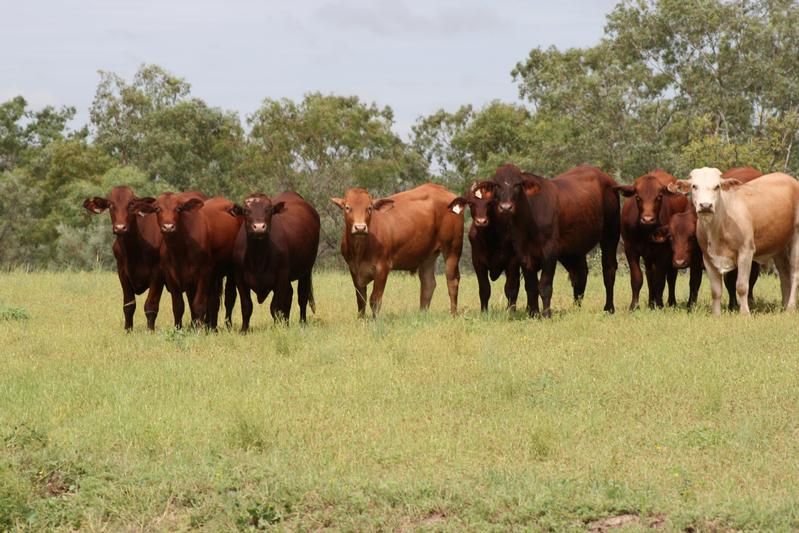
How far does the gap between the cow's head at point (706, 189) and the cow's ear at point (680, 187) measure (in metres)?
0.36

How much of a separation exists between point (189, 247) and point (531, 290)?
4433 mm

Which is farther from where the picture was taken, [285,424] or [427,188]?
[427,188]

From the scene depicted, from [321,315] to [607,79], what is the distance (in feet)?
77.6

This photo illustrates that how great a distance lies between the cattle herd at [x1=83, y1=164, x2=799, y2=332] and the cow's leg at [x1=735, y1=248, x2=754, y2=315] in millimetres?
17

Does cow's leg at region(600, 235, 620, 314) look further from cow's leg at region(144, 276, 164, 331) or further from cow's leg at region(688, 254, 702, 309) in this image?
cow's leg at region(144, 276, 164, 331)

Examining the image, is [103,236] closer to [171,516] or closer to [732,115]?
[732,115]

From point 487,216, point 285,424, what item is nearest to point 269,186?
point 487,216

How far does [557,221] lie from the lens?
603 inches

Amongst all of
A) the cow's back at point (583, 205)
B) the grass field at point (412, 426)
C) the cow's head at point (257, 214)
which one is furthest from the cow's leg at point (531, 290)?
the cow's head at point (257, 214)

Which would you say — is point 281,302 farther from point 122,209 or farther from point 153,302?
point 122,209

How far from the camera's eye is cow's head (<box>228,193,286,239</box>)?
46.6ft

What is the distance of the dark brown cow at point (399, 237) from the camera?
15.7 metres

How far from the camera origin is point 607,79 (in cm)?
3844

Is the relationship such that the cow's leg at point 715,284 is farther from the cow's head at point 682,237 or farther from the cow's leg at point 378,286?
the cow's leg at point 378,286
